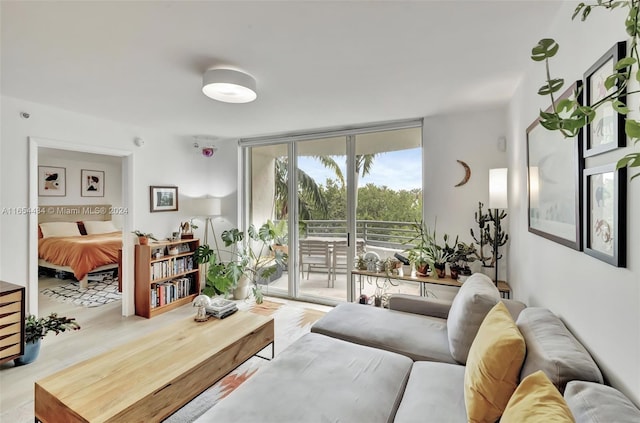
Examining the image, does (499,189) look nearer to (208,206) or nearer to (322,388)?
(322,388)

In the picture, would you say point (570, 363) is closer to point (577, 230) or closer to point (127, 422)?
point (577, 230)

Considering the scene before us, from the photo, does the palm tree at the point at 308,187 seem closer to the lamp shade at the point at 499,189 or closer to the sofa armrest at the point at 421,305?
the lamp shade at the point at 499,189

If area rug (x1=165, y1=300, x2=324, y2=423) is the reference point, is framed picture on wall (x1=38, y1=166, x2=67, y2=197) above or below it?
above

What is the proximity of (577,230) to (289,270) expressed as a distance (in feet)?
11.2

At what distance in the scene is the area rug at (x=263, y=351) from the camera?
76.9 inches

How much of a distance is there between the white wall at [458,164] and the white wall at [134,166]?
2.81 metres

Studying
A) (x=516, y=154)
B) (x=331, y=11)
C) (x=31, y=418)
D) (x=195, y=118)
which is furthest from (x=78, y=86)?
(x=516, y=154)

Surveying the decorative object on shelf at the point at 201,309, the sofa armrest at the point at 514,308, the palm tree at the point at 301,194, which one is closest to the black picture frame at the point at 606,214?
the sofa armrest at the point at 514,308

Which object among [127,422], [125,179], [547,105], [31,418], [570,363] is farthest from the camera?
[125,179]

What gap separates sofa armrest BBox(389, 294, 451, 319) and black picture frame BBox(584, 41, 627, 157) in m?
1.56

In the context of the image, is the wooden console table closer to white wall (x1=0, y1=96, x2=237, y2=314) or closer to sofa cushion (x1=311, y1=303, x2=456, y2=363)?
sofa cushion (x1=311, y1=303, x2=456, y2=363)

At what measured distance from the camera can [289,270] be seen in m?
4.21

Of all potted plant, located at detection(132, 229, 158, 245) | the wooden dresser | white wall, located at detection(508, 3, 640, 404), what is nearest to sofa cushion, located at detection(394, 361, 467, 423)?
white wall, located at detection(508, 3, 640, 404)

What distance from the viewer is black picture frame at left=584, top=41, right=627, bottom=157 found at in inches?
38.1
